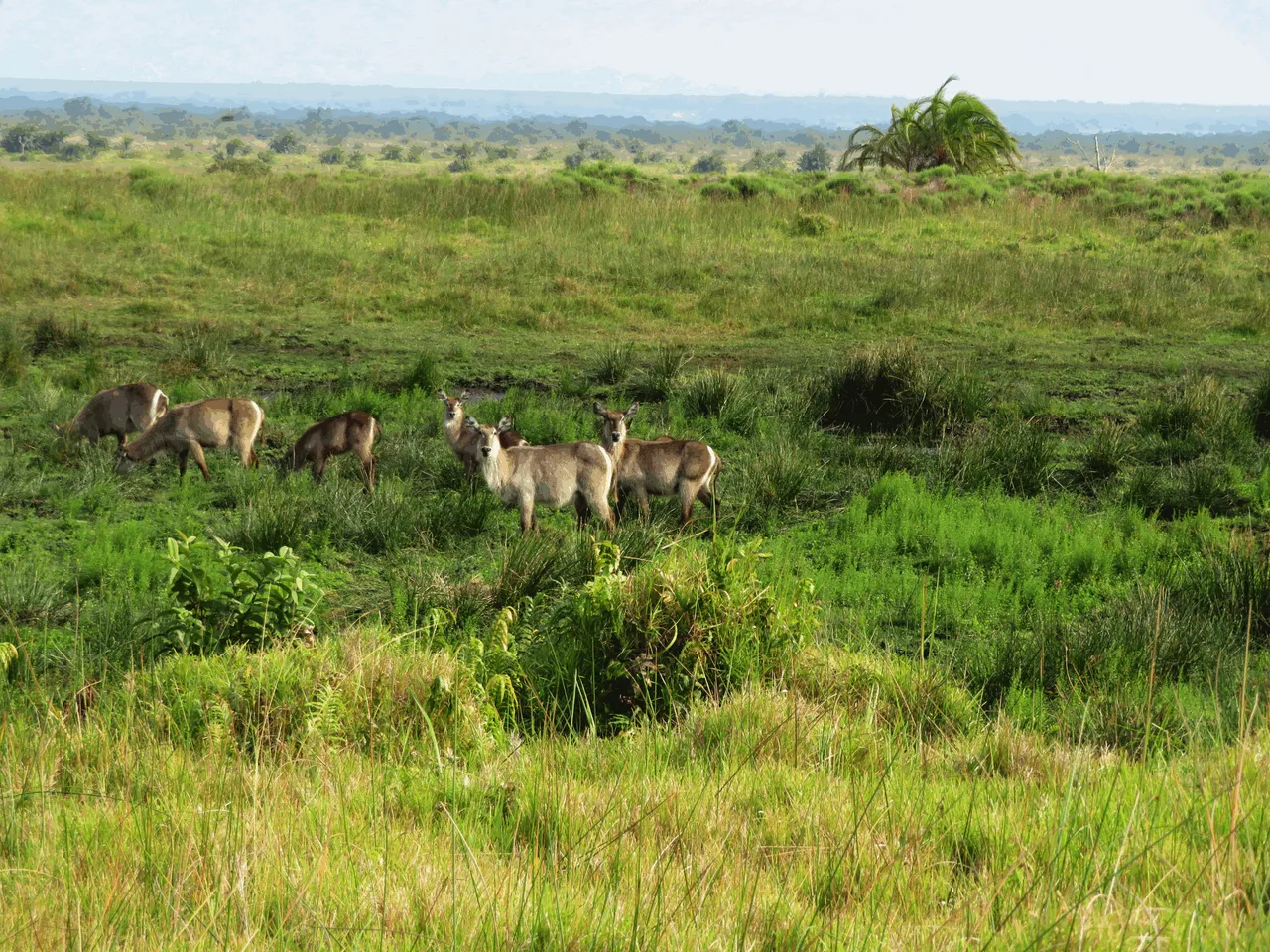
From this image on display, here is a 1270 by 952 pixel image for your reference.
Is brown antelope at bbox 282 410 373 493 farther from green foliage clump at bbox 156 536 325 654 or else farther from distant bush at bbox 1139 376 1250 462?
distant bush at bbox 1139 376 1250 462

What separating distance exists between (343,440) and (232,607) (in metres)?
4.29

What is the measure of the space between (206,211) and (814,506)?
17392mm

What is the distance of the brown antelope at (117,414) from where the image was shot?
1055 cm

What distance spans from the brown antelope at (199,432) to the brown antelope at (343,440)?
21.0 inches

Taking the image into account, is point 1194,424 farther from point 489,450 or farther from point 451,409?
point 451,409

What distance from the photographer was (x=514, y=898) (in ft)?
9.24

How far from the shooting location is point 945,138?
34000mm

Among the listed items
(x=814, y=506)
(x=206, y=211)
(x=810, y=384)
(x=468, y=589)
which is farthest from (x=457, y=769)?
(x=206, y=211)

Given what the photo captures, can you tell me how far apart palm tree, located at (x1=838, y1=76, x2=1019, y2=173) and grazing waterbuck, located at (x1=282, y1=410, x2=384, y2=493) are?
86.8 ft

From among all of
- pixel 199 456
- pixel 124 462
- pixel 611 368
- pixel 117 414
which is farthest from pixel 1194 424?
pixel 117 414

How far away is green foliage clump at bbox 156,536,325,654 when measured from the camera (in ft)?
18.4

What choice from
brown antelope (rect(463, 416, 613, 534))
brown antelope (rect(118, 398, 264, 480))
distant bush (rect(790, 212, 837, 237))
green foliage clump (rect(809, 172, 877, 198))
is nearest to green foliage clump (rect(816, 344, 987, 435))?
brown antelope (rect(463, 416, 613, 534))

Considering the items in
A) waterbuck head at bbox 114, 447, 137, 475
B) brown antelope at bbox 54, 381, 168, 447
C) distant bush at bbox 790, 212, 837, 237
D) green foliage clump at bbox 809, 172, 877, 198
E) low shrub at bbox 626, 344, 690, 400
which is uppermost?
green foliage clump at bbox 809, 172, 877, 198

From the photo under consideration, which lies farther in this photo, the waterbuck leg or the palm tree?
the palm tree
